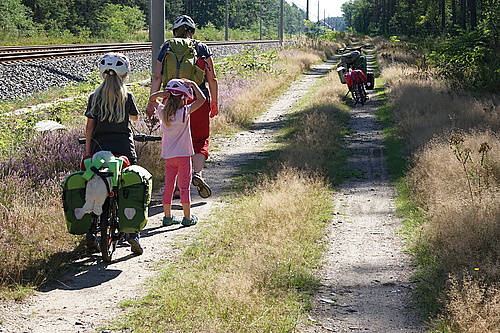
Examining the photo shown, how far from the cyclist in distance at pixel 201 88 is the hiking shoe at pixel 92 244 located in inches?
69.7

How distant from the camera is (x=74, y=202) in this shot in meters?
5.34

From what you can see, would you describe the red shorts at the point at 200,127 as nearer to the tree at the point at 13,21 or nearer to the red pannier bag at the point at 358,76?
the red pannier bag at the point at 358,76

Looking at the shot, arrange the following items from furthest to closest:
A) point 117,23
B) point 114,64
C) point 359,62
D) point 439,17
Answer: point 439,17
point 117,23
point 359,62
point 114,64

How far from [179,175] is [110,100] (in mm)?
1360

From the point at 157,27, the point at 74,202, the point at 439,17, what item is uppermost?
the point at 439,17

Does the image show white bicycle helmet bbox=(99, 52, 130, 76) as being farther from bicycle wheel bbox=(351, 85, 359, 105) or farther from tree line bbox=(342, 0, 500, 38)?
tree line bbox=(342, 0, 500, 38)

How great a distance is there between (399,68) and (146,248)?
19968mm

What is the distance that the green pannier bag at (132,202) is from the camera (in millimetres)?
5484

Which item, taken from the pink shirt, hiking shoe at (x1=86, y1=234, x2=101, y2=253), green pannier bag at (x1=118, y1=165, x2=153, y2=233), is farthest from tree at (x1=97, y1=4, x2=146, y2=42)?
green pannier bag at (x1=118, y1=165, x2=153, y2=233)

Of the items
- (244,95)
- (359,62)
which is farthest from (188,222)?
(359,62)

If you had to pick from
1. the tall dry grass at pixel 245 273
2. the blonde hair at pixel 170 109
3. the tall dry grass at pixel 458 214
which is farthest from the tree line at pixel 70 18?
the tall dry grass at pixel 245 273

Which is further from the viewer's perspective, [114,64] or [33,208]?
[33,208]

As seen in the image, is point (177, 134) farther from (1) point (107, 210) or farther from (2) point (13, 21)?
(2) point (13, 21)

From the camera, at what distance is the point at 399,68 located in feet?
79.9
